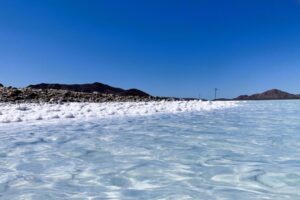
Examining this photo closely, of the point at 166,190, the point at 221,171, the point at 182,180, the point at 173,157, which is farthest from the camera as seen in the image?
the point at 173,157

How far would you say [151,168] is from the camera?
129 inches

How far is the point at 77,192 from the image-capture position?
99.1 inches

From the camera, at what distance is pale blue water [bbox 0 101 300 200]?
251cm

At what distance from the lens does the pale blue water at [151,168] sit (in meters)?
2.51

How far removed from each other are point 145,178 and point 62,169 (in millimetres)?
864

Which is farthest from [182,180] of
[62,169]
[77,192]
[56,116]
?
[56,116]

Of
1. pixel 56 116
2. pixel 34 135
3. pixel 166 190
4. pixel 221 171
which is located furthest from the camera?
pixel 56 116

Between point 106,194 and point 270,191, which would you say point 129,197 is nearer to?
point 106,194

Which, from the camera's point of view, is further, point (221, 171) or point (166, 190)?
point (221, 171)

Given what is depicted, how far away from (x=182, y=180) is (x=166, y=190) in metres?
0.30

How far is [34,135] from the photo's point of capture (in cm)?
587

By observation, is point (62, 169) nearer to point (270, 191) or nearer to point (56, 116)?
point (270, 191)

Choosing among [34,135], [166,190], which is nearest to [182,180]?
[166,190]

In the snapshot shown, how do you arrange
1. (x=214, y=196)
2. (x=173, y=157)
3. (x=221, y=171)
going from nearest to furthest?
(x=214, y=196) < (x=221, y=171) < (x=173, y=157)
